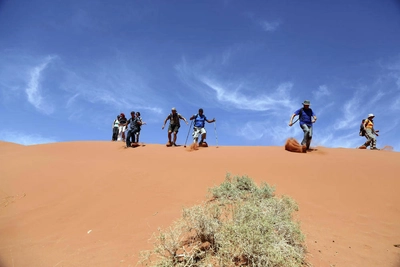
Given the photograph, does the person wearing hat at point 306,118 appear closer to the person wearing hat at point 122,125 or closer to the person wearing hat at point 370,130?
the person wearing hat at point 370,130

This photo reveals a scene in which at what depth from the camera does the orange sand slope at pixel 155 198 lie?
13.4 ft


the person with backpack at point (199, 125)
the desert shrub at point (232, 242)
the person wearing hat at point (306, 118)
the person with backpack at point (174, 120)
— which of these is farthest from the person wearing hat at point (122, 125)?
the desert shrub at point (232, 242)

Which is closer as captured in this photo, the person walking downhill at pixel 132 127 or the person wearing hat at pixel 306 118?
the person wearing hat at pixel 306 118

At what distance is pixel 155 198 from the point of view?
21.0 ft

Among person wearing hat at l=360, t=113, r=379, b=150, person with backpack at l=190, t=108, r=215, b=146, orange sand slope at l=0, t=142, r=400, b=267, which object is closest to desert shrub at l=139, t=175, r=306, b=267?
orange sand slope at l=0, t=142, r=400, b=267

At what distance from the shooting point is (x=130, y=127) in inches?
493

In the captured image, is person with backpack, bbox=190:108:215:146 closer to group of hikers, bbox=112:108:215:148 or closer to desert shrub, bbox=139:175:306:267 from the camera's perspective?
group of hikers, bbox=112:108:215:148

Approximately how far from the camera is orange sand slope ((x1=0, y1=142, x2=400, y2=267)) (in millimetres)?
4082

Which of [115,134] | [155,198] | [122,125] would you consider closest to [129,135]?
[122,125]

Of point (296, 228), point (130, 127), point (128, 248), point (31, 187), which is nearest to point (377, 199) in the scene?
point (296, 228)

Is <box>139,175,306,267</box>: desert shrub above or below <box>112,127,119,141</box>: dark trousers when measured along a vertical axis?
below

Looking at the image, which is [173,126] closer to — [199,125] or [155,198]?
[199,125]

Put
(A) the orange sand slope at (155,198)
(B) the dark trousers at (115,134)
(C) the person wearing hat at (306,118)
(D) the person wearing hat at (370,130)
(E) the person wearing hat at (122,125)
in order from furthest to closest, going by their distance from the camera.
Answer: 1. (B) the dark trousers at (115,134)
2. (E) the person wearing hat at (122,125)
3. (D) the person wearing hat at (370,130)
4. (C) the person wearing hat at (306,118)
5. (A) the orange sand slope at (155,198)

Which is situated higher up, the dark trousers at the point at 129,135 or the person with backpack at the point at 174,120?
the person with backpack at the point at 174,120
